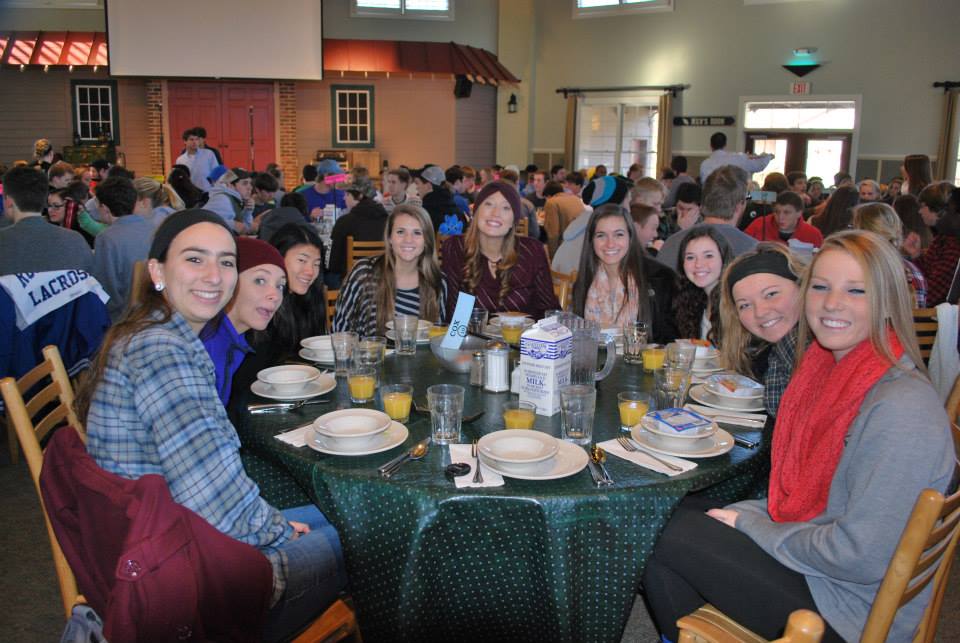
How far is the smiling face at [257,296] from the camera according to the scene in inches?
104

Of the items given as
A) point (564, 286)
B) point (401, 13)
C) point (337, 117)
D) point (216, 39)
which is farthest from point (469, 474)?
point (401, 13)

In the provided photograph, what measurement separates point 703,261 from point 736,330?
0.74 metres

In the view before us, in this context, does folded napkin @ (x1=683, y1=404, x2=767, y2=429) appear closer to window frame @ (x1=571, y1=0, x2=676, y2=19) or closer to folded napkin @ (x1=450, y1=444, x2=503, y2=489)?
folded napkin @ (x1=450, y1=444, x2=503, y2=489)

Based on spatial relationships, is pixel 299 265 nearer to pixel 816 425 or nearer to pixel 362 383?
pixel 362 383


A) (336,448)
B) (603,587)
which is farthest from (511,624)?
(336,448)

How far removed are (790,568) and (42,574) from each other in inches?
110

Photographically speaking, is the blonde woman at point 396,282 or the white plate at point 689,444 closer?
the white plate at point 689,444

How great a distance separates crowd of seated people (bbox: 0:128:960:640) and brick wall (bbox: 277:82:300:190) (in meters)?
10.5

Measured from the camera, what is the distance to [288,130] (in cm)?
1452

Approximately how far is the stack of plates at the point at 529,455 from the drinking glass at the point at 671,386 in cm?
43

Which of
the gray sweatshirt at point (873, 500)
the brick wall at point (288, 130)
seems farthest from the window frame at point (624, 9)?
the gray sweatshirt at point (873, 500)

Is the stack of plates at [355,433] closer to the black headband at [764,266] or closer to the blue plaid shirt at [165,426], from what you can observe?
the blue plaid shirt at [165,426]

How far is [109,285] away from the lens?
4488mm

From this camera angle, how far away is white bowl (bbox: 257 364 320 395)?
2.39 meters
